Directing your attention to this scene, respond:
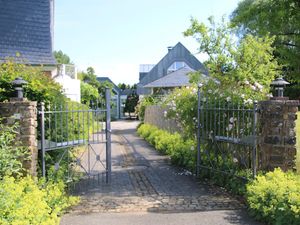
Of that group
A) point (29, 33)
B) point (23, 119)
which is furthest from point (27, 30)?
point (23, 119)

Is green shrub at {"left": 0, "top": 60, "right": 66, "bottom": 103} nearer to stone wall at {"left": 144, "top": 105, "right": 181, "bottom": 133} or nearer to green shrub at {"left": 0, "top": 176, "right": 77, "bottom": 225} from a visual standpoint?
green shrub at {"left": 0, "top": 176, "right": 77, "bottom": 225}

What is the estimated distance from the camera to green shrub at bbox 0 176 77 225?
3.98 m

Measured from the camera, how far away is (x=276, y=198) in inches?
201

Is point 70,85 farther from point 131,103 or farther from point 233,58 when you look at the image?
point 131,103

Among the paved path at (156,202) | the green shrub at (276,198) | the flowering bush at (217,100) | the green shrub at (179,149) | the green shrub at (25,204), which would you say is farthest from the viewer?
the green shrub at (179,149)

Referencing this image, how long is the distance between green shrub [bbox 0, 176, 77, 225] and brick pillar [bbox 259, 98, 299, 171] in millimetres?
3644

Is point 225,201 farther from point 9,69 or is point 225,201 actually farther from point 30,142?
point 9,69

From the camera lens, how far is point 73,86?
21859mm

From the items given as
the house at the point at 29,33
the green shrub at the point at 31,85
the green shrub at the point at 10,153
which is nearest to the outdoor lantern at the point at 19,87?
the green shrub at the point at 31,85

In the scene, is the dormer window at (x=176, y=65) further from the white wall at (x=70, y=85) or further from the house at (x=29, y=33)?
the house at (x=29, y=33)

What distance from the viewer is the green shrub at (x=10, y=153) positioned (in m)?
5.16

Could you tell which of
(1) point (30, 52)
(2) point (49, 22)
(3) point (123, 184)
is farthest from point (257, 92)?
(2) point (49, 22)

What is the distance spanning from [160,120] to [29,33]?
7871 mm

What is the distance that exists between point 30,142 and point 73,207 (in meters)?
1.31
